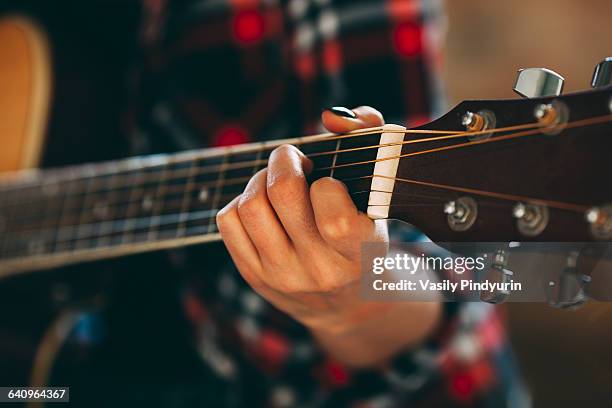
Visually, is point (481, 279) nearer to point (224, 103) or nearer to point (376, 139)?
point (376, 139)

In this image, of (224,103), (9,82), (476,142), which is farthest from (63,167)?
(476,142)

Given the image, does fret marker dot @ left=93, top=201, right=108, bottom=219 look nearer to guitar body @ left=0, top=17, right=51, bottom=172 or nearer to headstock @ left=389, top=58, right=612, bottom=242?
guitar body @ left=0, top=17, right=51, bottom=172

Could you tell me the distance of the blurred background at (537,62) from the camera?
0.84m

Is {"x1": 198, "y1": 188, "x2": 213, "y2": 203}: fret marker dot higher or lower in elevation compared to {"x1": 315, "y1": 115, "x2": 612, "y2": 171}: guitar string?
lower

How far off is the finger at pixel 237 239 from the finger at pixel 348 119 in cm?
8

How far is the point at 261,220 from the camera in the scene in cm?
46

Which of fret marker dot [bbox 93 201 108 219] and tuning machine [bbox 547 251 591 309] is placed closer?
tuning machine [bbox 547 251 591 309]

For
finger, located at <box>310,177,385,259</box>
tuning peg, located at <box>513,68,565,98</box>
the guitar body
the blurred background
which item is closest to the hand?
finger, located at <box>310,177,385,259</box>

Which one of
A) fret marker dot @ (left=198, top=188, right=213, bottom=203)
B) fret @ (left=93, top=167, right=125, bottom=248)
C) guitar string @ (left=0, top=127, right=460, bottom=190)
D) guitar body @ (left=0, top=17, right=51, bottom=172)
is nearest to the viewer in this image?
guitar string @ (left=0, top=127, right=460, bottom=190)

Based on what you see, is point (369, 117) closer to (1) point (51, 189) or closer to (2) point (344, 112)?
(2) point (344, 112)

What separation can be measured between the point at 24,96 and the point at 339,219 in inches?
28.8

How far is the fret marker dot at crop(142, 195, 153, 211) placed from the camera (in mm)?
635

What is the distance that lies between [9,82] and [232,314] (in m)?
0.50

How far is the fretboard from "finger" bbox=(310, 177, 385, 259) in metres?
0.01
